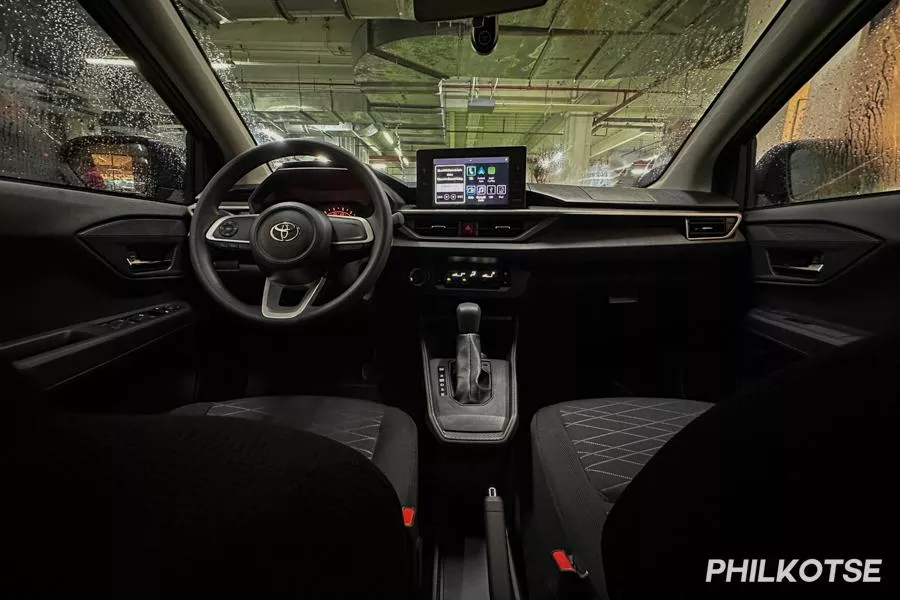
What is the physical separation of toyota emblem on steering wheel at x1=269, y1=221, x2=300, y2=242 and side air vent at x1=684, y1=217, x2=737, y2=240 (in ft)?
4.67

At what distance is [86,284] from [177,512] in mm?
1195

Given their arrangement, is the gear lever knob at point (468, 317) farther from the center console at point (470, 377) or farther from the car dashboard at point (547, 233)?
the car dashboard at point (547, 233)

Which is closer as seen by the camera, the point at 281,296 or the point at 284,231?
the point at 284,231

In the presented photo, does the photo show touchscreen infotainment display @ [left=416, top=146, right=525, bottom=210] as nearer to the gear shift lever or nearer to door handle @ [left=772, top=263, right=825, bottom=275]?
the gear shift lever

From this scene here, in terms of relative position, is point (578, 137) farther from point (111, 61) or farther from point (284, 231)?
point (284, 231)

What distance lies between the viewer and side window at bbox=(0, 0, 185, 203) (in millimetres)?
1129

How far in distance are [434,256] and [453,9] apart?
33.4 inches

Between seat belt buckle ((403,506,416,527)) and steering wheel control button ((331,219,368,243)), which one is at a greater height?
steering wheel control button ((331,219,368,243))

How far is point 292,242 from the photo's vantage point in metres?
1.16

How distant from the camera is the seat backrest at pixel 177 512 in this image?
0.22 meters

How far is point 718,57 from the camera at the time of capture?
178 cm

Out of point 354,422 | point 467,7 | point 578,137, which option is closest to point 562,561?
point 354,422

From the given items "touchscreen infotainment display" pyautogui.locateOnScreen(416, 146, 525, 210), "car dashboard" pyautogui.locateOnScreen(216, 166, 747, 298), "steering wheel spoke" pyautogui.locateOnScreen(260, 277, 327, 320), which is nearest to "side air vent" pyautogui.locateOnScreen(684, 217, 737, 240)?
"car dashboard" pyautogui.locateOnScreen(216, 166, 747, 298)

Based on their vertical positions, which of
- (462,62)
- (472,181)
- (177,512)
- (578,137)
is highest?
(578,137)
